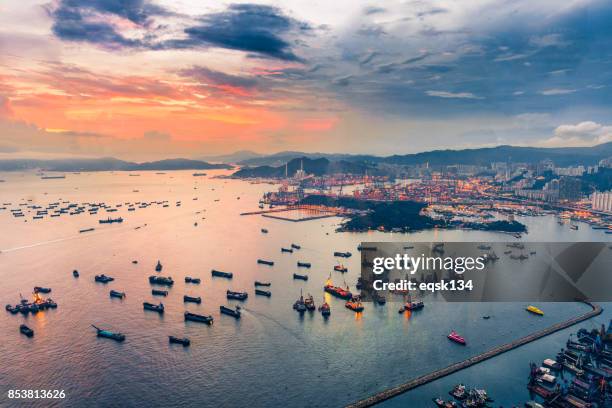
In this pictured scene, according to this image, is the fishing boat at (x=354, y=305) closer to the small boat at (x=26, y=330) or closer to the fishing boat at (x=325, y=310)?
the fishing boat at (x=325, y=310)

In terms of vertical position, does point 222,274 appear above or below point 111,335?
above

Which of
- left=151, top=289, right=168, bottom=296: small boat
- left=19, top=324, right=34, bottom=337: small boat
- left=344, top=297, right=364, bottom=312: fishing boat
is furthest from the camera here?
left=151, top=289, right=168, bottom=296: small boat

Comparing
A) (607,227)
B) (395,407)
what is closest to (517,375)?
(395,407)

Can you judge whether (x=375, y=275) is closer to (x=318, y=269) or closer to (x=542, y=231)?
(x=318, y=269)

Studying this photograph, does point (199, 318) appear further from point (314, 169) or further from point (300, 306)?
point (314, 169)

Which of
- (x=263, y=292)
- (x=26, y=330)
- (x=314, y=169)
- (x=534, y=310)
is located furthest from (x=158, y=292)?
(x=314, y=169)

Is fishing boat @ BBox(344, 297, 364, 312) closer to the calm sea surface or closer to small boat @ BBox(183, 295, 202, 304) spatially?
the calm sea surface

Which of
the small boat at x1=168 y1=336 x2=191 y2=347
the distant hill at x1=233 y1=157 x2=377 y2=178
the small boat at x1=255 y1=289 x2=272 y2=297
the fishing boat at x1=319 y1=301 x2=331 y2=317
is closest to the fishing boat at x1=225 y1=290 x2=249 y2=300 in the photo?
the small boat at x1=255 y1=289 x2=272 y2=297
